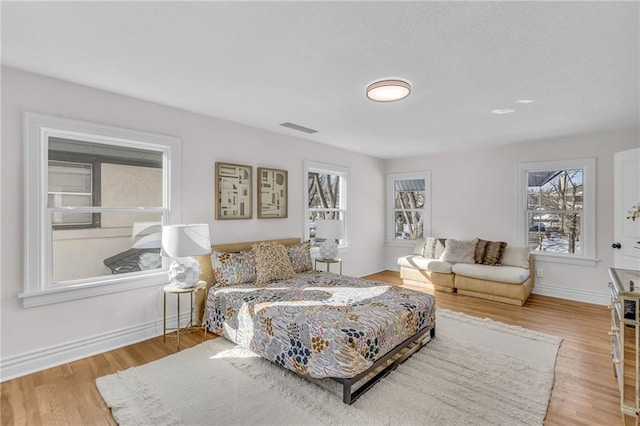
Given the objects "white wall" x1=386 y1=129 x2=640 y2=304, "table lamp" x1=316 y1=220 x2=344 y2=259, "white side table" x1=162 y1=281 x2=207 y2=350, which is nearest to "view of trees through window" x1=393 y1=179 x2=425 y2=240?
"white wall" x1=386 y1=129 x2=640 y2=304

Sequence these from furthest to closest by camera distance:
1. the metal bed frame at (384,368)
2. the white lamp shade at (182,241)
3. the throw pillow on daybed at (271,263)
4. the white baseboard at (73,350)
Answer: the throw pillow on daybed at (271,263), the white lamp shade at (182,241), the white baseboard at (73,350), the metal bed frame at (384,368)

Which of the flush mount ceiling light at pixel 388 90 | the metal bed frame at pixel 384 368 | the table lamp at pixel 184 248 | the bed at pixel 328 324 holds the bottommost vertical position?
the metal bed frame at pixel 384 368

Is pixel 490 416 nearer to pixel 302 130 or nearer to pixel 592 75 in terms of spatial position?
pixel 592 75

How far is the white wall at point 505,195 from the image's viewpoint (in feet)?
14.1

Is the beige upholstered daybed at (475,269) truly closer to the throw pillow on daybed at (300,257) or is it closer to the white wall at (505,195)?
the white wall at (505,195)

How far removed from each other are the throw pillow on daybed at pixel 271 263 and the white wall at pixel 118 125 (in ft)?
1.72

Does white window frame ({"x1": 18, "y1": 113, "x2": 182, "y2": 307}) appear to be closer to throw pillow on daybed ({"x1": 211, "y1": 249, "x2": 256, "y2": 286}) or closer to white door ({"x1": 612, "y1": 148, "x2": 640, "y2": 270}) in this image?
throw pillow on daybed ({"x1": 211, "y1": 249, "x2": 256, "y2": 286})

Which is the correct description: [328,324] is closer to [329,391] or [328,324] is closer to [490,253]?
[329,391]

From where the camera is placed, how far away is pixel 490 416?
6.50ft

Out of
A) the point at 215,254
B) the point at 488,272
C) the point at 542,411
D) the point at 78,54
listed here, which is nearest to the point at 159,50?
the point at 78,54

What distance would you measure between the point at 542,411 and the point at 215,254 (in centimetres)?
311

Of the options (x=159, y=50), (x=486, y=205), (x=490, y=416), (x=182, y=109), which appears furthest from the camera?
(x=486, y=205)

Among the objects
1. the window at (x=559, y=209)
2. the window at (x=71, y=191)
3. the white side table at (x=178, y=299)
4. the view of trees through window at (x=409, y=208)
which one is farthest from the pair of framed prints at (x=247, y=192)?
the window at (x=559, y=209)

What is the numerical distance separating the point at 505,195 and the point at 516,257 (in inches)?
42.0
